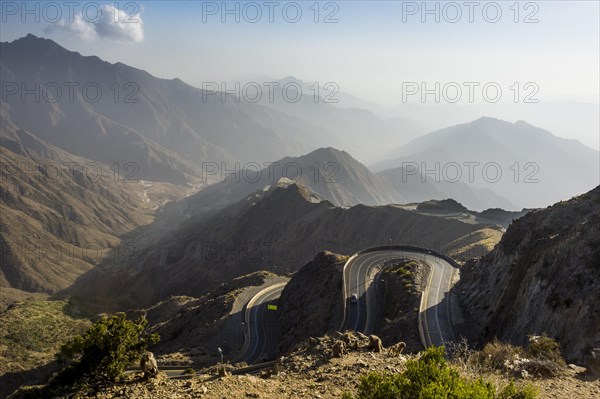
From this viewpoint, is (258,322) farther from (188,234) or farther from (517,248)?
(188,234)

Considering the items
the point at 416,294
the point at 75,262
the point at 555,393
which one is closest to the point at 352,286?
the point at 416,294

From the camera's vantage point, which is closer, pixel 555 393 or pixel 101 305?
pixel 555 393

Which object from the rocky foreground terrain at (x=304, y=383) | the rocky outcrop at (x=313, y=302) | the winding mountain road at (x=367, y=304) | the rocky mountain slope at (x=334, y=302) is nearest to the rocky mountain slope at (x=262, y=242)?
the winding mountain road at (x=367, y=304)

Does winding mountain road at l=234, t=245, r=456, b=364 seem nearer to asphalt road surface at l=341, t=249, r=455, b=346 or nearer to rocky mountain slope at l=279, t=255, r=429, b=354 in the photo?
asphalt road surface at l=341, t=249, r=455, b=346

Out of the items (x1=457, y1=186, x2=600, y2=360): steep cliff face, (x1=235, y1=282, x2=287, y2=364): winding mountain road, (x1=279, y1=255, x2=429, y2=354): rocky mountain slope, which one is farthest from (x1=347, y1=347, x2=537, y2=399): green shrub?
(x1=235, y1=282, x2=287, y2=364): winding mountain road

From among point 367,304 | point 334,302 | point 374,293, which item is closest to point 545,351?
point 367,304

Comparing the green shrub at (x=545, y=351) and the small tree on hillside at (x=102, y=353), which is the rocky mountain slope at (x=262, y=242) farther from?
the small tree on hillside at (x=102, y=353)
